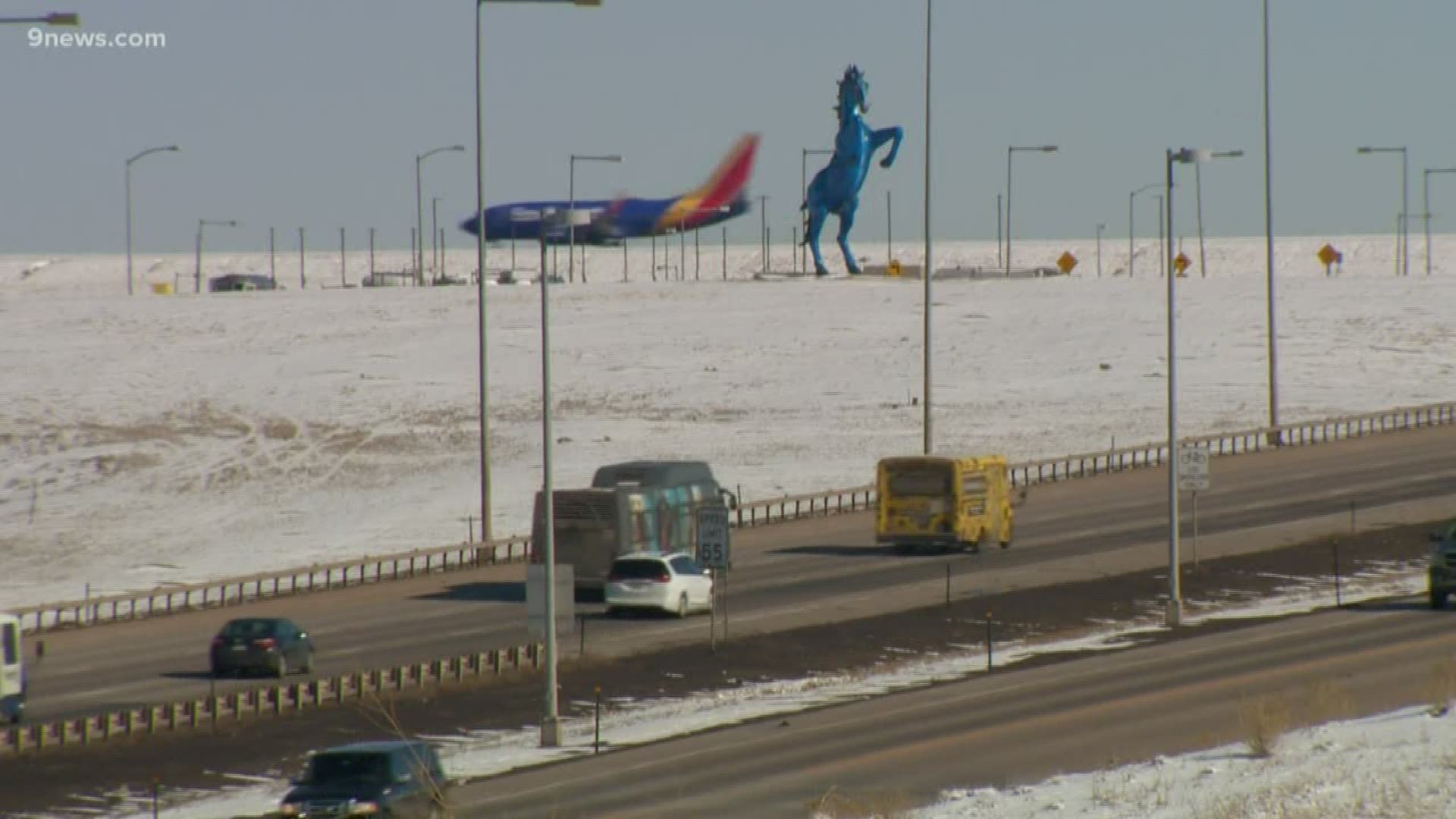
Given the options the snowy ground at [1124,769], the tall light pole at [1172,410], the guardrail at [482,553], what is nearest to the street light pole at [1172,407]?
the tall light pole at [1172,410]

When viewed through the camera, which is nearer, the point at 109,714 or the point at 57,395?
the point at 109,714

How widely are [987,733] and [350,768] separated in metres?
10.2

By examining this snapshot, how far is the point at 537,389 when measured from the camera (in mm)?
98312

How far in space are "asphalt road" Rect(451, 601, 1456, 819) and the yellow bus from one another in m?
14.8

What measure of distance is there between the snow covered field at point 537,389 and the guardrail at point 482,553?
3441 millimetres

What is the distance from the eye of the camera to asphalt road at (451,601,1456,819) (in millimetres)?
29516

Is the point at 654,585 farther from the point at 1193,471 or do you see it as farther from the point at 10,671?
the point at 10,671

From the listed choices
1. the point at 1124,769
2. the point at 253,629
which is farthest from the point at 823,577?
the point at 1124,769

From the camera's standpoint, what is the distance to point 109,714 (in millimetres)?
36969

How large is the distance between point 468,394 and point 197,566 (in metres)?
35.9

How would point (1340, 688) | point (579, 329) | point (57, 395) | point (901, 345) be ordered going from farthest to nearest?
point (579, 329) < point (901, 345) < point (57, 395) < point (1340, 688)

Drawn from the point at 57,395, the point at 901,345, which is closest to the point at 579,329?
the point at 901,345

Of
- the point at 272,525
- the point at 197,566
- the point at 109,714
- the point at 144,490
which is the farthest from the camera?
the point at 144,490

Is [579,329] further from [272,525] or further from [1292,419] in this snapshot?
[272,525]
